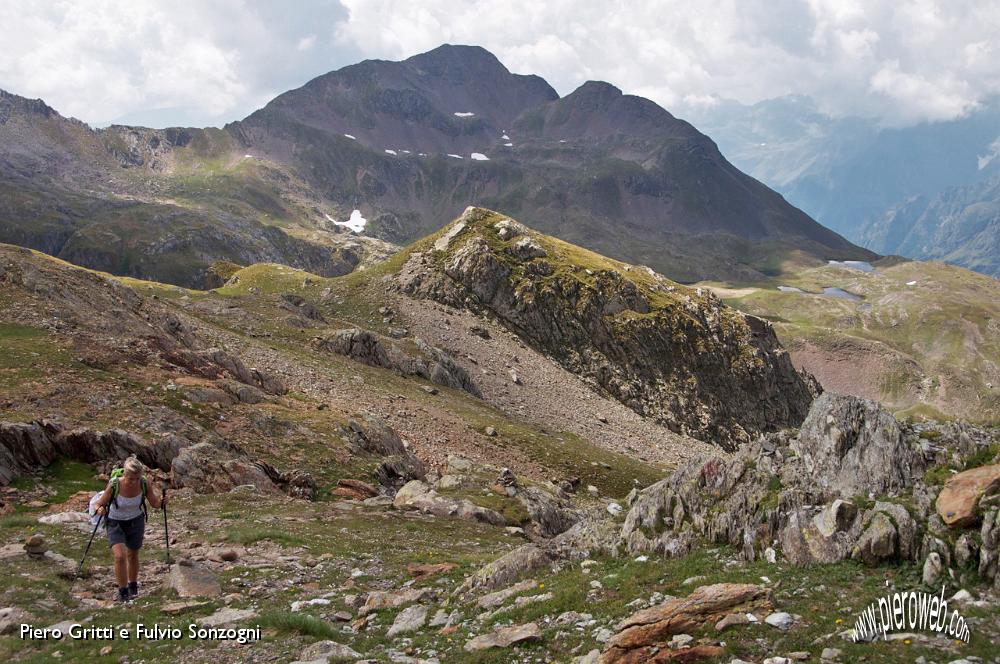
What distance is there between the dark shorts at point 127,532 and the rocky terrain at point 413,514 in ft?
5.14

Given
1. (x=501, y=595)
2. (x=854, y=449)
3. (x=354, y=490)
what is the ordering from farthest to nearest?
1. (x=354, y=490)
2. (x=854, y=449)
3. (x=501, y=595)

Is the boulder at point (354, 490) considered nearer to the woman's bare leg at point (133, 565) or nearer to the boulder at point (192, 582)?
the boulder at point (192, 582)

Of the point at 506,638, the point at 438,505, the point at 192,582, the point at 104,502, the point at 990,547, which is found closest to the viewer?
the point at 990,547

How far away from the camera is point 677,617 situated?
13.2 metres

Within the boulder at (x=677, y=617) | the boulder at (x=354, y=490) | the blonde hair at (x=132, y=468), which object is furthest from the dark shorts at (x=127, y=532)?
the boulder at (x=354, y=490)

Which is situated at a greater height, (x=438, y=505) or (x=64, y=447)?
(x=64, y=447)

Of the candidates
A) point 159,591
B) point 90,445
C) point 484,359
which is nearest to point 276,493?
point 90,445

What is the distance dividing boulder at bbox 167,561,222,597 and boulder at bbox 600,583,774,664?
12005 mm

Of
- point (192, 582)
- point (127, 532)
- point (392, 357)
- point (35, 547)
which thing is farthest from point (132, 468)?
point (392, 357)

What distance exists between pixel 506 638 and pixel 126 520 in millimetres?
11280

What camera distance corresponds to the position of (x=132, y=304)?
53.3 metres

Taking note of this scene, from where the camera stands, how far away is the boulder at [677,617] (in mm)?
12266

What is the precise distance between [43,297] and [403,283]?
6541 cm

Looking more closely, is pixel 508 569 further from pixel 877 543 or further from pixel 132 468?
pixel 132 468
